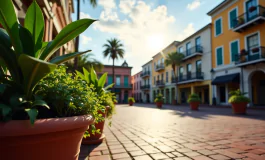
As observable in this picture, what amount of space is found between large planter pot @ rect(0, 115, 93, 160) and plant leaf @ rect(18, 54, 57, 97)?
12.5 inches

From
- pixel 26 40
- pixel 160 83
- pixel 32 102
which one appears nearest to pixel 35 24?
pixel 26 40

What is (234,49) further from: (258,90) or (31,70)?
(31,70)

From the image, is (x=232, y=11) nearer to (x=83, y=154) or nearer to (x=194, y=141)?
(x=194, y=141)

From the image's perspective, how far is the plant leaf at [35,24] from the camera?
1.35 m

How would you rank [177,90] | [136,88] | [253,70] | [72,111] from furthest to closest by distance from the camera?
[136,88] → [177,90] → [253,70] → [72,111]

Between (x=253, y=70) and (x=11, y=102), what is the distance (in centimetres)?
1653

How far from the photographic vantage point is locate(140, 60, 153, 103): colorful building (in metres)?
37.0

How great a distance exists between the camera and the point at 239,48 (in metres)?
14.9

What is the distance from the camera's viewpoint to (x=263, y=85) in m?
15.7

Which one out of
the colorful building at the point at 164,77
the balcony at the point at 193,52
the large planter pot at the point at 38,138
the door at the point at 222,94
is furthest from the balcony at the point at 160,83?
the large planter pot at the point at 38,138

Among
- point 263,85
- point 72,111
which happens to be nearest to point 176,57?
point 263,85

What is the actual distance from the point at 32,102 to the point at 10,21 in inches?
24.1

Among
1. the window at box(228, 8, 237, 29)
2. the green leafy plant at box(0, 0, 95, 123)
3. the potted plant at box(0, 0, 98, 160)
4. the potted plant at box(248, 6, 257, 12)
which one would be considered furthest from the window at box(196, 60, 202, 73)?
the green leafy plant at box(0, 0, 95, 123)

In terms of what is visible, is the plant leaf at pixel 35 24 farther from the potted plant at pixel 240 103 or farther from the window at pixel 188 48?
the window at pixel 188 48
